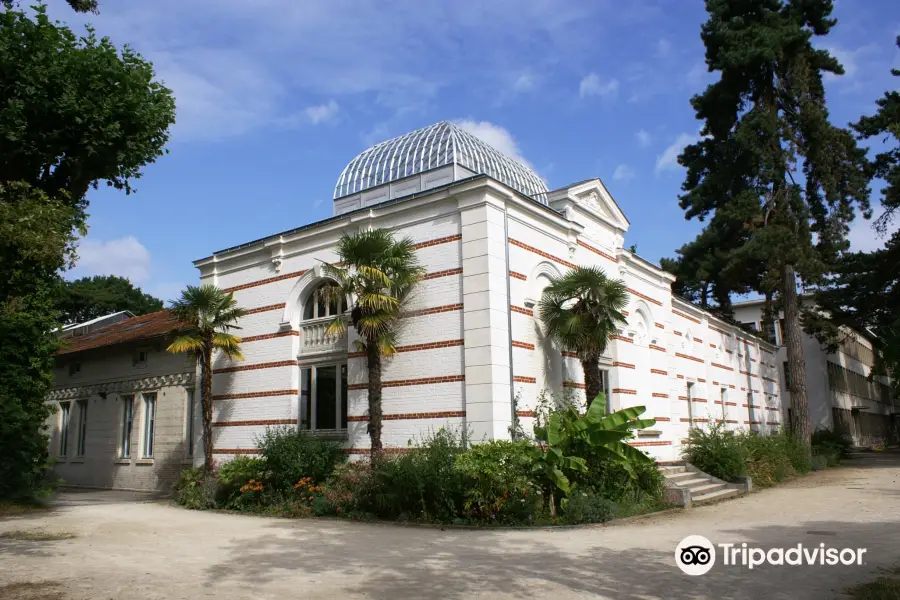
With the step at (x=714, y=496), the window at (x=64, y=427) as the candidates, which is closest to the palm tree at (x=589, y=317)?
the step at (x=714, y=496)

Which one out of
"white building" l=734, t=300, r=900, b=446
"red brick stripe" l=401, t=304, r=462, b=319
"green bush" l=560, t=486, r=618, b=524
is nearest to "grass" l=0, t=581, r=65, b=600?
"green bush" l=560, t=486, r=618, b=524

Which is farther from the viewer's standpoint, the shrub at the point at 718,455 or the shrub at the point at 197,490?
the shrub at the point at 718,455

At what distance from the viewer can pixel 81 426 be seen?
24.3 metres

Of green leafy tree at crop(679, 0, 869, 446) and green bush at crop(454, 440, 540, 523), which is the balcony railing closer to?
green bush at crop(454, 440, 540, 523)

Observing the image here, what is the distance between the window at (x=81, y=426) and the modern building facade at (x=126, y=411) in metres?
0.04

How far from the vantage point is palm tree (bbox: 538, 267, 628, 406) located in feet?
47.5

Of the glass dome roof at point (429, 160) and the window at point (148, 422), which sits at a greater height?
the glass dome roof at point (429, 160)

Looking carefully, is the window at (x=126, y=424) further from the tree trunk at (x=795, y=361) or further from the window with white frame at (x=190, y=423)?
the tree trunk at (x=795, y=361)

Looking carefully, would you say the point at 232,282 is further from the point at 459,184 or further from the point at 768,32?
the point at 768,32

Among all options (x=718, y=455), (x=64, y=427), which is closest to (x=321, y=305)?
(x=718, y=455)

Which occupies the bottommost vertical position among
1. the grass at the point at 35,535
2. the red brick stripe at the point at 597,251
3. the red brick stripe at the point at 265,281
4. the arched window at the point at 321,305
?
the grass at the point at 35,535

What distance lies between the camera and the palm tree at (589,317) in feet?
47.5

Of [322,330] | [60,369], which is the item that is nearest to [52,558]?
[322,330]

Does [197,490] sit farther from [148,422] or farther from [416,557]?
[416,557]
